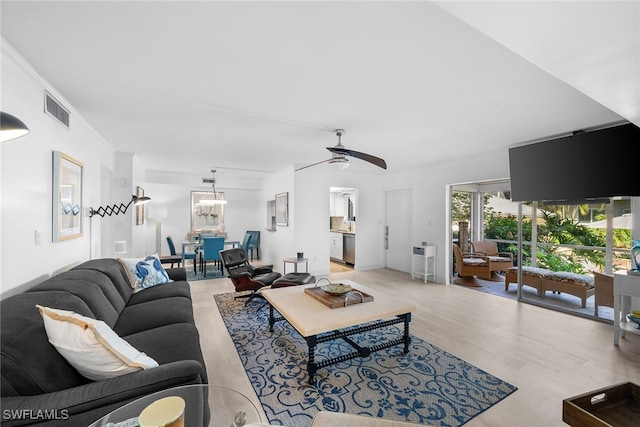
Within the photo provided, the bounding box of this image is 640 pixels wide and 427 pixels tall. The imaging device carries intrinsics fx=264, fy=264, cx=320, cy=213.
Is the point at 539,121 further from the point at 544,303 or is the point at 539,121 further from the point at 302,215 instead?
the point at 302,215

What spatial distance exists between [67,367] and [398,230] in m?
6.26

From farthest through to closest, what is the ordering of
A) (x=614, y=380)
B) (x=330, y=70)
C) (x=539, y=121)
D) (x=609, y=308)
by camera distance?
(x=609, y=308), (x=539, y=121), (x=614, y=380), (x=330, y=70)

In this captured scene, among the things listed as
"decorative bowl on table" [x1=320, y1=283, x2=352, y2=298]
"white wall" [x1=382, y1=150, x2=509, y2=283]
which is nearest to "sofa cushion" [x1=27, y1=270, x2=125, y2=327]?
"decorative bowl on table" [x1=320, y1=283, x2=352, y2=298]

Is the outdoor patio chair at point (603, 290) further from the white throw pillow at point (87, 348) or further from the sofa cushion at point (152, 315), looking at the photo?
the white throw pillow at point (87, 348)

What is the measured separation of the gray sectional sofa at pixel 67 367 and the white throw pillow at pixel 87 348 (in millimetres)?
51

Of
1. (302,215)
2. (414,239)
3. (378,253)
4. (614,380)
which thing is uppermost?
(302,215)

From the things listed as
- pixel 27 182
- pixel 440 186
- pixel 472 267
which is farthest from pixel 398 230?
pixel 27 182

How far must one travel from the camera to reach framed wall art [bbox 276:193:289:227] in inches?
243

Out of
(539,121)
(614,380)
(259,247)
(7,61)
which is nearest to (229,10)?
(7,61)

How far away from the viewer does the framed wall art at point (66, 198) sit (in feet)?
7.68

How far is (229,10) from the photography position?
148 cm

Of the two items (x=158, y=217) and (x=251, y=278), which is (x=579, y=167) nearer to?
(x=251, y=278)

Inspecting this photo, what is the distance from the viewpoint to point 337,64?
2.01 m

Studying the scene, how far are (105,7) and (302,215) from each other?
4753 mm
